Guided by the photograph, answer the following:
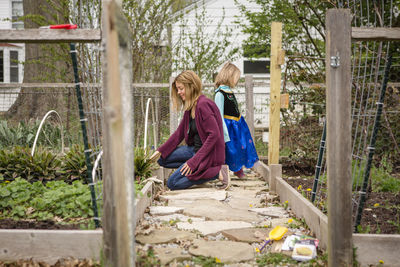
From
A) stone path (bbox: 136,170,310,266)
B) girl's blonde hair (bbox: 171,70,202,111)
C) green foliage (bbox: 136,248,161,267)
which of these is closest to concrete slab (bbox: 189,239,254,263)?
stone path (bbox: 136,170,310,266)

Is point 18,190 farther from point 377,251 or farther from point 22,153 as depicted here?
point 377,251

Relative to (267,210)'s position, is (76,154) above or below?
above

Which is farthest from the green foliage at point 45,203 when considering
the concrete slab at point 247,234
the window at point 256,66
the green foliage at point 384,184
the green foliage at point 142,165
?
the window at point 256,66

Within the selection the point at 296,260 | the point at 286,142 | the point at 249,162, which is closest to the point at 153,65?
the point at 286,142

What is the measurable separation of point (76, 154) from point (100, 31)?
2.70m

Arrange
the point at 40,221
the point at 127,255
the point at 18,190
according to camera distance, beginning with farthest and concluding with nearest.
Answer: the point at 18,190, the point at 40,221, the point at 127,255

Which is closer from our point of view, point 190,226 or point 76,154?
point 190,226

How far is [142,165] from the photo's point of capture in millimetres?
4996

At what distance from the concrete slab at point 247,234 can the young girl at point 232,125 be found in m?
2.43

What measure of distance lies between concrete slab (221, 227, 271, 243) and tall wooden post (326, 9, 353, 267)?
74 cm

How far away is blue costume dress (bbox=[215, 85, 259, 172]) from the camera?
5891 millimetres

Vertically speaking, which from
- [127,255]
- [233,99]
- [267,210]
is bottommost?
[267,210]

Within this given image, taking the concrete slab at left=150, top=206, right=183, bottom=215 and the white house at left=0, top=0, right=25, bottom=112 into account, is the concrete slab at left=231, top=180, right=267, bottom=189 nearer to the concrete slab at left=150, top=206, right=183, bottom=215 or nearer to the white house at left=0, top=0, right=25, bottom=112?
the concrete slab at left=150, top=206, right=183, bottom=215

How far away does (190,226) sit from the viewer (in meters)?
3.56
